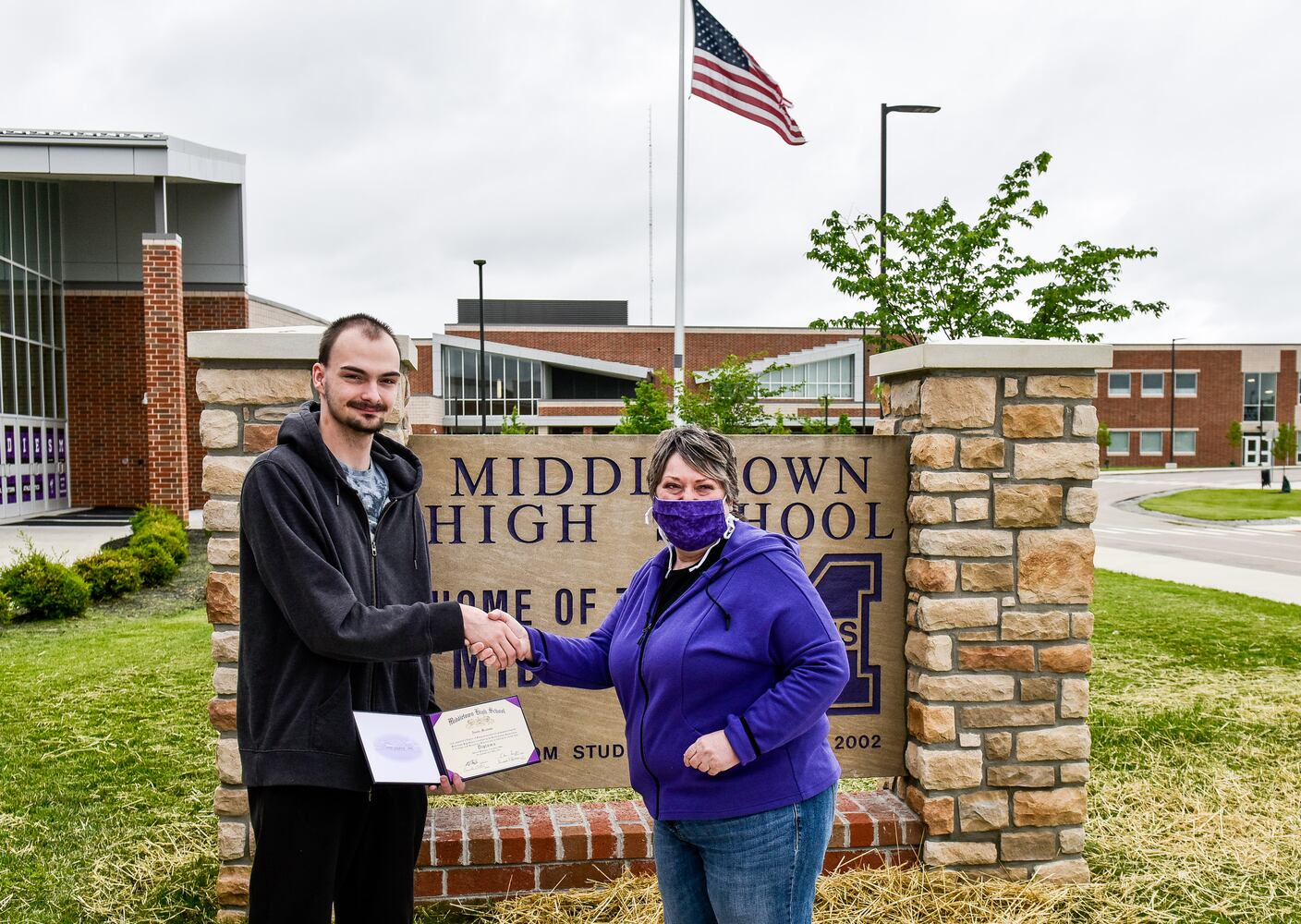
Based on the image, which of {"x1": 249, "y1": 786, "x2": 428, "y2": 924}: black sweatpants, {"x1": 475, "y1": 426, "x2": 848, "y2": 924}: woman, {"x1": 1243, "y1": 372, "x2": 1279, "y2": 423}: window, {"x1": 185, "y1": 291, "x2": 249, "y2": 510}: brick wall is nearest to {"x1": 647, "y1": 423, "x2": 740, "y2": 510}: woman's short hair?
{"x1": 475, "y1": 426, "x2": 848, "y2": 924}: woman

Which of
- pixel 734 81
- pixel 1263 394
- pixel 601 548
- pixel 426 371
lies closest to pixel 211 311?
pixel 734 81

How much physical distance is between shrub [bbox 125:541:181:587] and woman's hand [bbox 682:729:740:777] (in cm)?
1090

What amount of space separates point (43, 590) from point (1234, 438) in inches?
2450

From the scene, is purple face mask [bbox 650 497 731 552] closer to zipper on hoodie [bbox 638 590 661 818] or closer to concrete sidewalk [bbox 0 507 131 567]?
zipper on hoodie [bbox 638 590 661 818]

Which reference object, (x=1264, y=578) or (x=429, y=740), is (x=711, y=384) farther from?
(x=429, y=740)

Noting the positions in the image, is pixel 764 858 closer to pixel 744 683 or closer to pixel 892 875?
pixel 744 683

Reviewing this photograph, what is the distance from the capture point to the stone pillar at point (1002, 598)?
3662mm

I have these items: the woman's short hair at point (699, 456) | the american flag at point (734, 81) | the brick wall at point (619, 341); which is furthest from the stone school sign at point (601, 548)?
the brick wall at point (619, 341)

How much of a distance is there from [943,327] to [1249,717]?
5.02 meters

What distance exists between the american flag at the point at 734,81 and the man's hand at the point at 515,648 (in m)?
10.0

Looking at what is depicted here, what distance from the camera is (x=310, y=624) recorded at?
2141 mm

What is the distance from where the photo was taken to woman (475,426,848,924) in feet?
6.86

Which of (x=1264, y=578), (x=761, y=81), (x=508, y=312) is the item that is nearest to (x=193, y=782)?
(x=761, y=81)

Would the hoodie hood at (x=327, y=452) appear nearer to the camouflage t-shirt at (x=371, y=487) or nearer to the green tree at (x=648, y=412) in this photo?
the camouflage t-shirt at (x=371, y=487)
